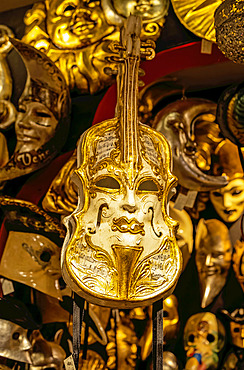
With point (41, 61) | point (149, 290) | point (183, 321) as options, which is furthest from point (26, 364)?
point (41, 61)

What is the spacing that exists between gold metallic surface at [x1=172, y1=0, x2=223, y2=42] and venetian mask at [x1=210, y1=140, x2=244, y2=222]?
0.37 m

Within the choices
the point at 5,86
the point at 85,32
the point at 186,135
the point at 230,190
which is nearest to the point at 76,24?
the point at 85,32

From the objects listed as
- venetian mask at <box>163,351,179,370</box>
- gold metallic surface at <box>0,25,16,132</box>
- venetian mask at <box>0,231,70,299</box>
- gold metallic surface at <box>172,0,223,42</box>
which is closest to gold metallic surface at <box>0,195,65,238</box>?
venetian mask at <box>0,231,70,299</box>

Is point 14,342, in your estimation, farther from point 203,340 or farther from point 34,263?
point 203,340

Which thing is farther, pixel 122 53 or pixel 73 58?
pixel 73 58

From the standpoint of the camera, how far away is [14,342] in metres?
1.67

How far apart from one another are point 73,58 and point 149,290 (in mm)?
908

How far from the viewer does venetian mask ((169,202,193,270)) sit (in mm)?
1785

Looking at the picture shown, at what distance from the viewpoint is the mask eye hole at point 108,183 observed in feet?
4.19

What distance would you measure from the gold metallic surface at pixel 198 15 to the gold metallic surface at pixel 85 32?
50 millimetres

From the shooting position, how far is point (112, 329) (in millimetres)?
1775

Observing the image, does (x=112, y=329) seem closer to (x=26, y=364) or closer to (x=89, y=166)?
(x=26, y=364)

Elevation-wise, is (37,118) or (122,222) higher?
(37,118)

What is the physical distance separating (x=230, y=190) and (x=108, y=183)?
2.14 ft
